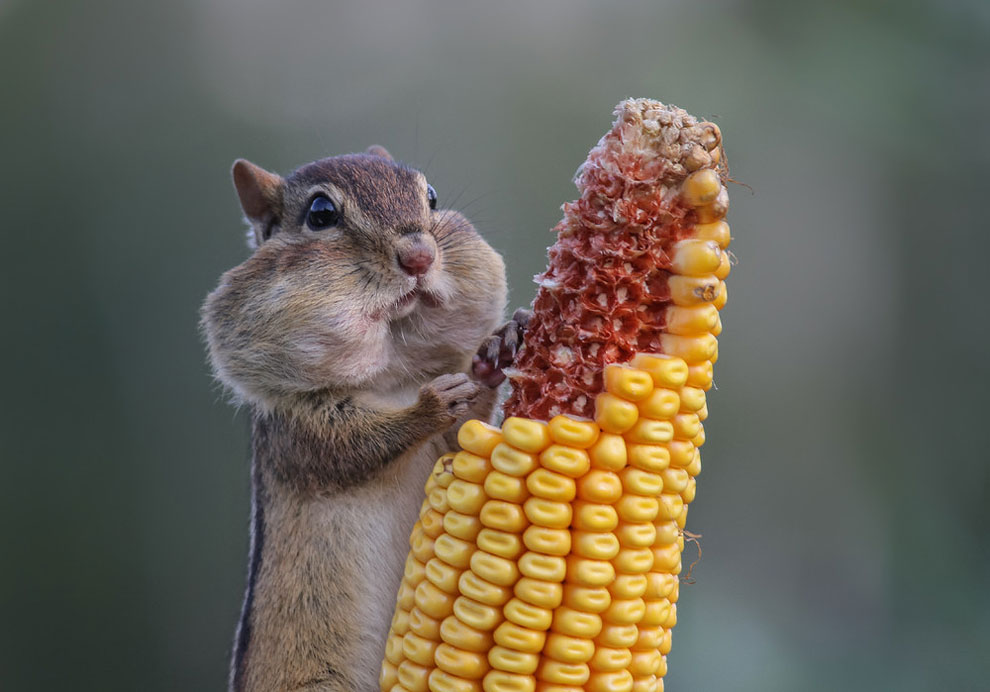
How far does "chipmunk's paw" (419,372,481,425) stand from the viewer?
2.79 ft

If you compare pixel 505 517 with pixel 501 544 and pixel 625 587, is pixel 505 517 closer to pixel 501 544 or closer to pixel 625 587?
pixel 501 544

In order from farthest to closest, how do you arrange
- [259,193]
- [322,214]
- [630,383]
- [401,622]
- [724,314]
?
1. [724,314]
2. [259,193]
3. [322,214]
4. [401,622]
5. [630,383]

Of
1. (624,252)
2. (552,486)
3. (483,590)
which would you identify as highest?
(624,252)

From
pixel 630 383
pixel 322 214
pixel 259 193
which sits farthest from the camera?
pixel 259 193

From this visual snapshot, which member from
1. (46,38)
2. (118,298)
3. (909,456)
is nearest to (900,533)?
(909,456)

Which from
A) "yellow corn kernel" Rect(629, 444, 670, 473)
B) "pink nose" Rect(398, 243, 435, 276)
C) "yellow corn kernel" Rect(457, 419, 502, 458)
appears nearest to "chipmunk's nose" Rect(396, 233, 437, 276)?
"pink nose" Rect(398, 243, 435, 276)

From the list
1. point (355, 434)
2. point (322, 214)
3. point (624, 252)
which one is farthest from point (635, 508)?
point (322, 214)

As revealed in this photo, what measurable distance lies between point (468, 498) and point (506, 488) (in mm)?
44

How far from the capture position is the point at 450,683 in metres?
0.69

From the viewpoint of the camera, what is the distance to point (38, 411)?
1.83m

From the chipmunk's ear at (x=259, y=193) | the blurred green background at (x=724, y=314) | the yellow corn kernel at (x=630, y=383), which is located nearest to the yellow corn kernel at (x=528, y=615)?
the yellow corn kernel at (x=630, y=383)

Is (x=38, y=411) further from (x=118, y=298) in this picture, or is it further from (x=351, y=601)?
(x=351, y=601)

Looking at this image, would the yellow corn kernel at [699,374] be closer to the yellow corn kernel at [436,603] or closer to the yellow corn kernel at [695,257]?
the yellow corn kernel at [695,257]

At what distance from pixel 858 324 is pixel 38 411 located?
202 centimetres
